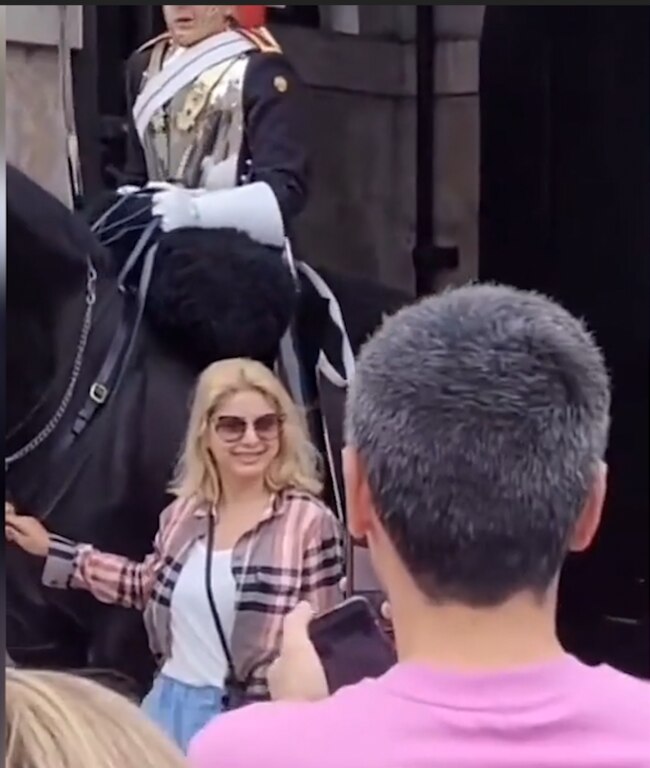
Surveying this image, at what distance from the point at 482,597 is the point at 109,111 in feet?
2.87

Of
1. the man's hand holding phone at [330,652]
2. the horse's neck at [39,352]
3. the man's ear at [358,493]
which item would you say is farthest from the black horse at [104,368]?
the man's ear at [358,493]

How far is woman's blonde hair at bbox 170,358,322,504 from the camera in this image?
5.00 feet

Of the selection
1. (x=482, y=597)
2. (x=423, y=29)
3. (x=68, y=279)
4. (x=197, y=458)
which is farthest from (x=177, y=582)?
(x=482, y=597)

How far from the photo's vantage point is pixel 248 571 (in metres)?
1.53

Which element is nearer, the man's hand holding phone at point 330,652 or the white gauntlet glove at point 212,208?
the man's hand holding phone at point 330,652

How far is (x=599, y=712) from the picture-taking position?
0.80 m

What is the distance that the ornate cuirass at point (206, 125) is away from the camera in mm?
1540

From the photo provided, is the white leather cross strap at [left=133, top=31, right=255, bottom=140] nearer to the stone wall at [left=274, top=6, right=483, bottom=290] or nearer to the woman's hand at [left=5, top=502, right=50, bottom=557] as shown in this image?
the stone wall at [left=274, top=6, right=483, bottom=290]

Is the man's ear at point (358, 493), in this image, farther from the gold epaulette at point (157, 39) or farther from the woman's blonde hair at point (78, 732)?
the gold epaulette at point (157, 39)

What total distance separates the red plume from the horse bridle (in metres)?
0.20

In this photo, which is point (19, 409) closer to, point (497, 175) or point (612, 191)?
point (497, 175)

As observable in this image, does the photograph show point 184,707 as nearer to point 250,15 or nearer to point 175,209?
point 175,209

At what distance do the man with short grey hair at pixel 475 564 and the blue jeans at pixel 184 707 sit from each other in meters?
0.70

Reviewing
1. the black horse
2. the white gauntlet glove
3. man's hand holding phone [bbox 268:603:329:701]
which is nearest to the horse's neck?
the black horse
